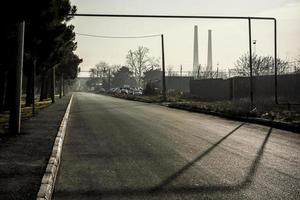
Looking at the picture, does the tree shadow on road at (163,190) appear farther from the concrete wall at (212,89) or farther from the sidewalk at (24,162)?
the concrete wall at (212,89)

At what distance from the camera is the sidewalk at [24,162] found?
6.25m

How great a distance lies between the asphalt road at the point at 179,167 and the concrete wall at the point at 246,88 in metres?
20.2

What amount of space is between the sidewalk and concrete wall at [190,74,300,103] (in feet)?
78.8

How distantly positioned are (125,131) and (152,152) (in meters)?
5.18

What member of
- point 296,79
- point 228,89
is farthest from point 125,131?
point 228,89

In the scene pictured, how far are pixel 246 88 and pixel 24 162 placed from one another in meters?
34.1

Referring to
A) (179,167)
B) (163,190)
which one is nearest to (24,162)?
(179,167)

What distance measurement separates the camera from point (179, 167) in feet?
28.4

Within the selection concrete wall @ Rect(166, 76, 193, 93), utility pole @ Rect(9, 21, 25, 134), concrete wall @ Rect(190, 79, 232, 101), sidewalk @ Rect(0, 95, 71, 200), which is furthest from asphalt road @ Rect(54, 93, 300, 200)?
concrete wall @ Rect(166, 76, 193, 93)

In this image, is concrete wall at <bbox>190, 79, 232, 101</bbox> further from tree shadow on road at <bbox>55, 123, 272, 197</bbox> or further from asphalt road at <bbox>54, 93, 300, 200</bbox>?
tree shadow on road at <bbox>55, 123, 272, 197</bbox>

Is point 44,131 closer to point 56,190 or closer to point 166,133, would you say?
point 166,133

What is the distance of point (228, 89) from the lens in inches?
1752

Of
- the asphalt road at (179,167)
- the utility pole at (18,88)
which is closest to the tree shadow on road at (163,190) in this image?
the asphalt road at (179,167)

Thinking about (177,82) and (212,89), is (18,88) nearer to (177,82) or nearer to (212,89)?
(212,89)
